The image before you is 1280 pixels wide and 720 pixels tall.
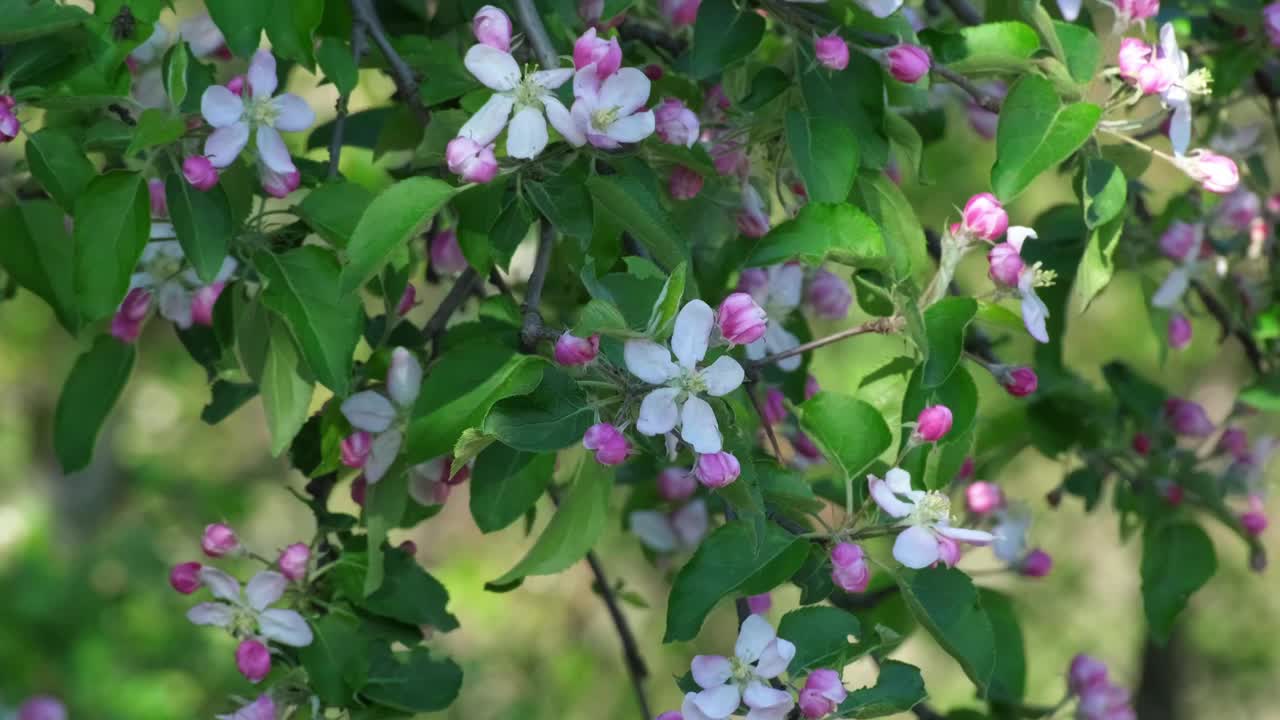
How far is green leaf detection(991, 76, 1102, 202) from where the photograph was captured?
1.28 m

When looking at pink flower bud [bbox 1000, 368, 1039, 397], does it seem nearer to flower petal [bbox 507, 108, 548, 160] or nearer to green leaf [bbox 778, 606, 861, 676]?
green leaf [bbox 778, 606, 861, 676]

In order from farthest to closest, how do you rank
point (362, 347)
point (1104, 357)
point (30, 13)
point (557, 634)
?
point (557, 634)
point (1104, 357)
point (362, 347)
point (30, 13)

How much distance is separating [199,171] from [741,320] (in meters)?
0.46

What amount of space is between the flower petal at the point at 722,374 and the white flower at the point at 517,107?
0.77ft

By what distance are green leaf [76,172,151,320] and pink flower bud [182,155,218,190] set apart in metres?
0.04

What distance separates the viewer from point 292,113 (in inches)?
52.8

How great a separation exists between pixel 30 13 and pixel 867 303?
723mm

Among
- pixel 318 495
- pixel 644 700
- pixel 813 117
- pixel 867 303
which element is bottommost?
pixel 644 700

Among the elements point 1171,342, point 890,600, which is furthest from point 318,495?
point 1171,342

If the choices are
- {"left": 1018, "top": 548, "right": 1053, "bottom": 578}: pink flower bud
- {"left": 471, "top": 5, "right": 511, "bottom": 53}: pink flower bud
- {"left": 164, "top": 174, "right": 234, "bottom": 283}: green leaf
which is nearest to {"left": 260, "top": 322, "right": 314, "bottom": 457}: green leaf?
{"left": 164, "top": 174, "right": 234, "bottom": 283}: green leaf

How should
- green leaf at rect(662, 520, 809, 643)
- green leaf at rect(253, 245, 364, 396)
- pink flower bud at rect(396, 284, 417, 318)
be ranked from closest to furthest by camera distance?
green leaf at rect(662, 520, 809, 643) < green leaf at rect(253, 245, 364, 396) < pink flower bud at rect(396, 284, 417, 318)

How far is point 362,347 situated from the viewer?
5.46 feet

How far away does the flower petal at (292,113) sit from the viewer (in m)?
1.33

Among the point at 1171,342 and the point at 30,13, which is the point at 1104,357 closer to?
the point at 1171,342
